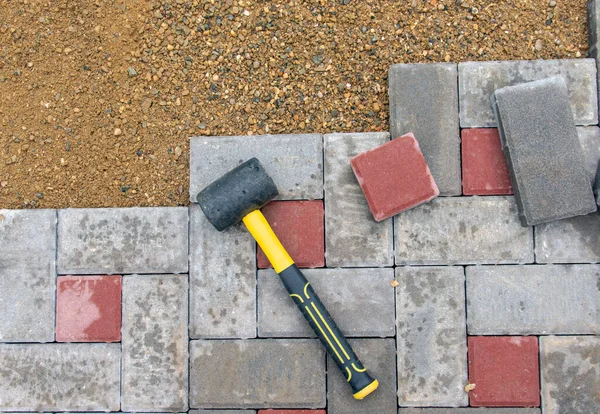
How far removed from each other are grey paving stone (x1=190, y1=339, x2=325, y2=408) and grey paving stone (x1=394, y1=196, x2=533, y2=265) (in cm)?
75

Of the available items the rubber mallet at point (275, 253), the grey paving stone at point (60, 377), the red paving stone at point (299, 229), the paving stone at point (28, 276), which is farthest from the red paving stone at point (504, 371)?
the paving stone at point (28, 276)

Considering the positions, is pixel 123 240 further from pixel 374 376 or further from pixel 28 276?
pixel 374 376

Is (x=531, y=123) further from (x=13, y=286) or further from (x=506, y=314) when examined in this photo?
(x=13, y=286)

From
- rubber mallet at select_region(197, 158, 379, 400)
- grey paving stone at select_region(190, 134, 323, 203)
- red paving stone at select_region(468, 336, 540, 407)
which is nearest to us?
rubber mallet at select_region(197, 158, 379, 400)

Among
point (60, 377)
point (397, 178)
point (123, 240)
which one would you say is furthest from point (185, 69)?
point (60, 377)

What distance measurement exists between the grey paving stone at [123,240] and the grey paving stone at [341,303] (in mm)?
511

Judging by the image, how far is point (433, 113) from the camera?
2.57m

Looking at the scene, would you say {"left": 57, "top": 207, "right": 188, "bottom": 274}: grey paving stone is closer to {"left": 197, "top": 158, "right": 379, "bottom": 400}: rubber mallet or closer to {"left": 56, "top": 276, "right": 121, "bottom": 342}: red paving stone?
{"left": 56, "top": 276, "right": 121, "bottom": 342}: red paving stone

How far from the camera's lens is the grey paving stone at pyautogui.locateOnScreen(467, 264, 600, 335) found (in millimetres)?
2518

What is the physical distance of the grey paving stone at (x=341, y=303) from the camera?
256 cm

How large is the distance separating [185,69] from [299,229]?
115 cm

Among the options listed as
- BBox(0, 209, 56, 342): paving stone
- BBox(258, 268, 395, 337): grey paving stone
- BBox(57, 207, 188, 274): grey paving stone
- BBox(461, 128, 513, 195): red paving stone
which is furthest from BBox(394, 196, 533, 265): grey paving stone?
BBox(0, 209, 56, 342): paving stone

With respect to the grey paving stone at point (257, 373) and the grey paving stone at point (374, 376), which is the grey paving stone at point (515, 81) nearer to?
the grey paving stone at point (374, 376)

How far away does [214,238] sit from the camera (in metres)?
2.62
